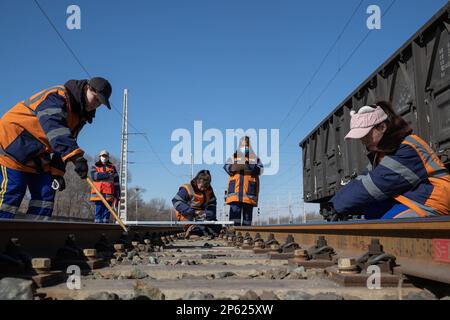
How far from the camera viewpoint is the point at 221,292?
1.94 meters

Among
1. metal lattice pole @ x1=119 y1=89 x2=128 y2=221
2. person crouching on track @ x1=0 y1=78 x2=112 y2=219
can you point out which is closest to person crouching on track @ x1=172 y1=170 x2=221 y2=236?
person crouching on track @ x1=0 y1=78 x2=112 y2=219

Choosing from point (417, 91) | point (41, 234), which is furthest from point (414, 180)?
point (417, 91)

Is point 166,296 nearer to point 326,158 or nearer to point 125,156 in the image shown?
point 326,158

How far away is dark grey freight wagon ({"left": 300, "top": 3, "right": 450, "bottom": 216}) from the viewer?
515 cm

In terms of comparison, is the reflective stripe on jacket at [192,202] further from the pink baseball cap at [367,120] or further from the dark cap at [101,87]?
the pink baseball cap at [367,120]

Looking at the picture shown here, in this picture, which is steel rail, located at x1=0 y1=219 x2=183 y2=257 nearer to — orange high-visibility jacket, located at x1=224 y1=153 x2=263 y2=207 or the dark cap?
the dark cap

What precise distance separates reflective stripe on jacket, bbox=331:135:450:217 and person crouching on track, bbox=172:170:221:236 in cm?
654

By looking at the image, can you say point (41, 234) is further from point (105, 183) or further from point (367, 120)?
point (105, 183)

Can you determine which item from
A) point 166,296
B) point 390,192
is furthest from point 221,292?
point 390,192

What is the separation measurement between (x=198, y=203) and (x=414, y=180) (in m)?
7.52

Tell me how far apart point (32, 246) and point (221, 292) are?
5.69ft

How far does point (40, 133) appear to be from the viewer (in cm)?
424

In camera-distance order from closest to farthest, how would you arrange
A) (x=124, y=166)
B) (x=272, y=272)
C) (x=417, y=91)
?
1. (x=272, y=272)
2. (x=417, y=91)
3. (x=124, y=166)

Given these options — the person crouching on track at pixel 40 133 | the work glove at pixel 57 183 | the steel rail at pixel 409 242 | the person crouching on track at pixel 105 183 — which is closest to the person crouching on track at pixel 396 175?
the steel rail at pixel 409 242
